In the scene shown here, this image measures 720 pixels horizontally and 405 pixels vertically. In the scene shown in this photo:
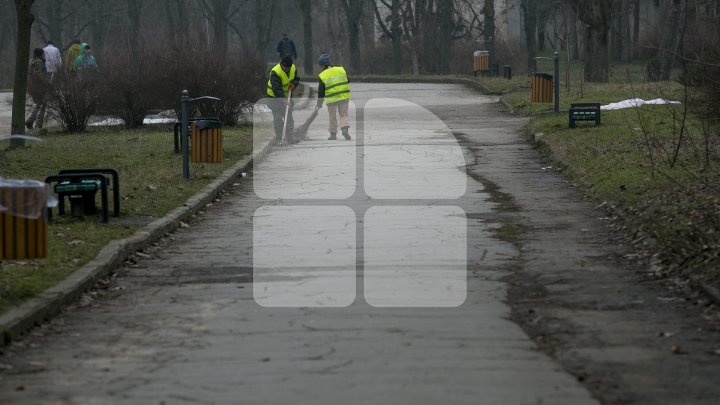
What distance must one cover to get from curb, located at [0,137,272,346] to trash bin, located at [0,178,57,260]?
37cm

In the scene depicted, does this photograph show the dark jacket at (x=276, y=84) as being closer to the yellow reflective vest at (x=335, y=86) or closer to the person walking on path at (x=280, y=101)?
the person walking on path at (x=280, y=101)

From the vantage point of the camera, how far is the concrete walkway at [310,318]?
702 centimetres

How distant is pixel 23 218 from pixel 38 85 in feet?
61.8

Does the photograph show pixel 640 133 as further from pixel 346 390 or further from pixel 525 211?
pixel 346 390

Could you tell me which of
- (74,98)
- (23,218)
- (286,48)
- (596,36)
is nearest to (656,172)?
(23,218)

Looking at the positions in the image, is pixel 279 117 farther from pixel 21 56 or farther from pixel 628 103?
pixel 628 103

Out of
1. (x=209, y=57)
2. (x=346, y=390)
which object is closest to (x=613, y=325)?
(x=346, y=390)

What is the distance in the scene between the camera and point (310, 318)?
8.98m

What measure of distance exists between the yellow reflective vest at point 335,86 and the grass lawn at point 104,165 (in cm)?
187

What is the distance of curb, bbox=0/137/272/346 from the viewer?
28.2ft

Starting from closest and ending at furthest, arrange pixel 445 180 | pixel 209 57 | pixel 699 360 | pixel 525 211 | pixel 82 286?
pixel 699 360 < pixel 82 286 < pixel 525 211 < pixel 445 180 < pixel 209 57

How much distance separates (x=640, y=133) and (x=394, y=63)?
134ft

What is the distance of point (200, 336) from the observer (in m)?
8.47

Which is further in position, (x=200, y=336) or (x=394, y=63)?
(x=394, y=63)
